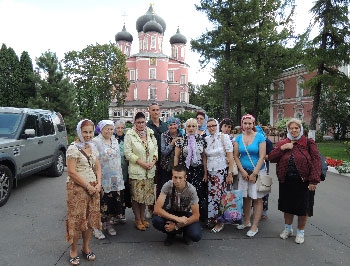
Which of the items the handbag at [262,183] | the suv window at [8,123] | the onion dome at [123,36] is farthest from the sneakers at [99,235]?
the onion dome at [123,36]

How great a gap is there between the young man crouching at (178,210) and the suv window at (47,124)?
5.46 m

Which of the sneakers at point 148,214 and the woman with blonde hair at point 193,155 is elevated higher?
the woman with blonde hair at point 193,155

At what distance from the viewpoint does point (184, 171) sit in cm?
405

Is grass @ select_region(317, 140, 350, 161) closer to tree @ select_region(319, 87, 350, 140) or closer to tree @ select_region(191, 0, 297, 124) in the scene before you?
tree @ select_region(319, 87, 350, 140)

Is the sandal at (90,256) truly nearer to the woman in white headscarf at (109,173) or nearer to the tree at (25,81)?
the woman in white headscarf at (109,173)

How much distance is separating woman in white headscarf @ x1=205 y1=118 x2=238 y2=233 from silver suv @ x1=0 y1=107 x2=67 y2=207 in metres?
4.18

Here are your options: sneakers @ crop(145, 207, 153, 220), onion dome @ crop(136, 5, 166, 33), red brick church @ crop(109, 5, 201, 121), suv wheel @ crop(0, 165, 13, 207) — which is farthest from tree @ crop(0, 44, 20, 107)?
onion dome @ crop(136, 5, 166, 33)

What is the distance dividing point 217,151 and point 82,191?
2.12 meters

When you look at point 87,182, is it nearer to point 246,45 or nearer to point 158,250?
point 158,250

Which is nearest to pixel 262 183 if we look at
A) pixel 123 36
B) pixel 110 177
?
pixel 110 177

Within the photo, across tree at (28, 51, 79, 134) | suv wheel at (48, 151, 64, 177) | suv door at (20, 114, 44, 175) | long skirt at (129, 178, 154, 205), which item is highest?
tree at (28, 51, 79, 134)

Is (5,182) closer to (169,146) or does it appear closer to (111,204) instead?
(111,204)

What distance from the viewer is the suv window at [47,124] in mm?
8266

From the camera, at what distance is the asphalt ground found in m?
3.71
